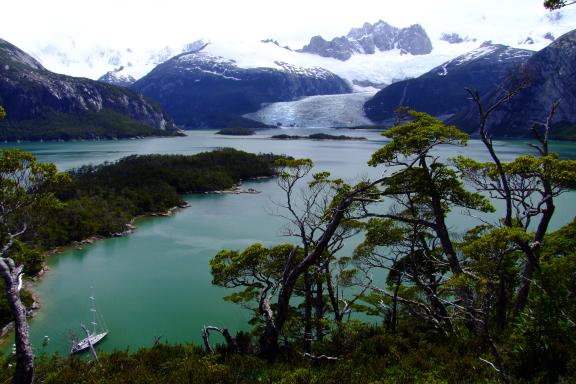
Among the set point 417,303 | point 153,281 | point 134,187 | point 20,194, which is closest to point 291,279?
point 417,303

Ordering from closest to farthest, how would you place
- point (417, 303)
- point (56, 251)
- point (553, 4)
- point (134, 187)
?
point (553, 4)
point (417, 303)
point (56, 251)
point (134, 187)

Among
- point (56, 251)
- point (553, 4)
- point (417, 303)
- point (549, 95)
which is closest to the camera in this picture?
point (553, 4)

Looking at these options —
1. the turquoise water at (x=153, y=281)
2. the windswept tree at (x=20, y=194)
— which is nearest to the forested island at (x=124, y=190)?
the windswept tree at (x=20, y=194)

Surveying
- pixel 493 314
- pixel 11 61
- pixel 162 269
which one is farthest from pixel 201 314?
pixel 11 61

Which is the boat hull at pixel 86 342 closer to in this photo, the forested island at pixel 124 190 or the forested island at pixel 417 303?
the forested island at pixel 124 190

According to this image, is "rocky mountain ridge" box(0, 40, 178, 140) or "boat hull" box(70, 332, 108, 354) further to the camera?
"rocky mountain ridge" box(0, 40, 178, 140)

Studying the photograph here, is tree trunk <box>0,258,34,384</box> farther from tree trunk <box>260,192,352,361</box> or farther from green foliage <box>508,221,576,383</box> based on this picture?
green foliage <box>508,221,576,383</box>

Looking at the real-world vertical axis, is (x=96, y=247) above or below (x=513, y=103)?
below

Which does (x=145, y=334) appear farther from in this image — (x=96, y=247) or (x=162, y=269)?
(x=96, y=247)

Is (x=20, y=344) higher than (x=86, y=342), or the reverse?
(x=20, y=344)

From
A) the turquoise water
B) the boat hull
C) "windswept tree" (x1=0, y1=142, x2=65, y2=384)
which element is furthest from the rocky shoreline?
"windswept tree" (x1=0, y1=142, x2=65, y2=384)

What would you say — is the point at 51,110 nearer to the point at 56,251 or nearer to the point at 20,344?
the point at 56,251
